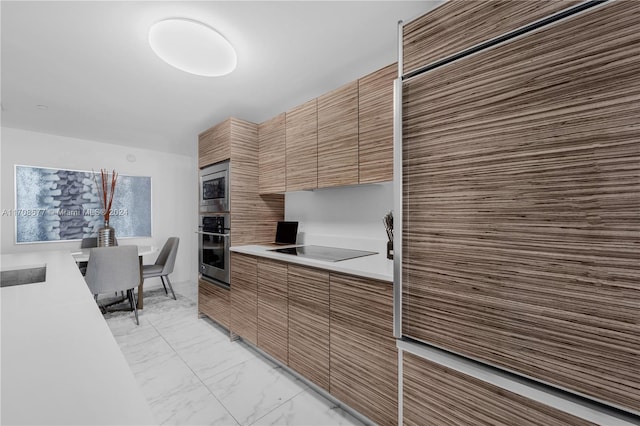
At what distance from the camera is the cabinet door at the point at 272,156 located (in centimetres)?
233

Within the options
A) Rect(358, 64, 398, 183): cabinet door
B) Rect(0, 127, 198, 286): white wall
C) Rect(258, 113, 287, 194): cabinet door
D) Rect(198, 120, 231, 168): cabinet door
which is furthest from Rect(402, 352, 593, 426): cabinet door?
Rect(0, 127, 198, 286): white wall

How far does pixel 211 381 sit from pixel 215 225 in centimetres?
144

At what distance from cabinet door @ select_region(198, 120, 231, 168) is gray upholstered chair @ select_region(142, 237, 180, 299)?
4.97 ft

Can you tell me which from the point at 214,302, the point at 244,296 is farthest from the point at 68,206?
the point at 244,296

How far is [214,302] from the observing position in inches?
107

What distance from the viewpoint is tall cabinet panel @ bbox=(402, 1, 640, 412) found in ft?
2.21

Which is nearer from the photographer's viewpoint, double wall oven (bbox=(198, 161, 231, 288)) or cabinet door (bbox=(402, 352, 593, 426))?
cabinet door (bbox=(402, 352, 593, 426))

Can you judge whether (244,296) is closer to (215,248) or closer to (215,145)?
(215,248)

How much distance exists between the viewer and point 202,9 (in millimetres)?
1373

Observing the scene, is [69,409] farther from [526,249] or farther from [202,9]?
[202,9]

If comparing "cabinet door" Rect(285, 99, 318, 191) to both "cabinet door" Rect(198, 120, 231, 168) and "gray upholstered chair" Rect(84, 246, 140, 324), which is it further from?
"gray upholstered chair" Rect(84, 246, 140, 324)

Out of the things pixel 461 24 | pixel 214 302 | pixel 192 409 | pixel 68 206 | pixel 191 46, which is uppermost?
pixel 191 46

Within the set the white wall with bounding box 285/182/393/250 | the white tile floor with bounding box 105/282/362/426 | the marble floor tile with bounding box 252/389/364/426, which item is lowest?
the white tile floor with bounding box 105/282/362/426

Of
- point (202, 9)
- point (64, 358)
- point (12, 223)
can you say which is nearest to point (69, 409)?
point (64, 358)
